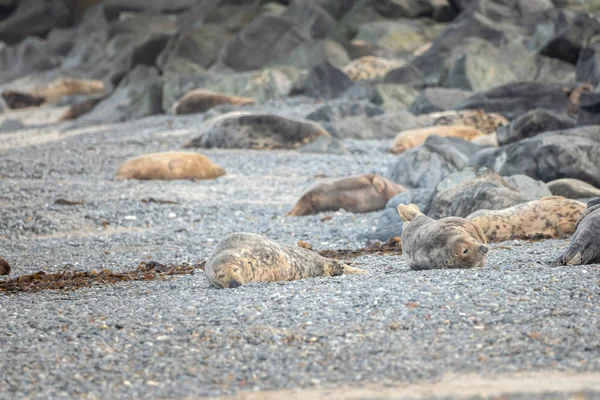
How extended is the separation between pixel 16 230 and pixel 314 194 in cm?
266

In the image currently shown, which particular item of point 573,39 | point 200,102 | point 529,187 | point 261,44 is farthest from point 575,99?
point 261,44

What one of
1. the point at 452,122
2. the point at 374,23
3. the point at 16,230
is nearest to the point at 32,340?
the point at 16,230

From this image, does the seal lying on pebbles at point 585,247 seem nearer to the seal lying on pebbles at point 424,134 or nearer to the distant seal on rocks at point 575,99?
the seal lying on pebbles at point 424,134

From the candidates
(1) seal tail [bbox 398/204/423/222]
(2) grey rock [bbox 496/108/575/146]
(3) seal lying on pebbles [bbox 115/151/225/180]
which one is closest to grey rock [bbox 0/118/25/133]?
(3) seal lying on pebbles [bbox 115/151/225/180]

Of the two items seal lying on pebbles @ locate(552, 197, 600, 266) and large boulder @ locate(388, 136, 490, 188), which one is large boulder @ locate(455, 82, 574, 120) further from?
seal lying on pebbles @ locate(552, 197, 600, 266)

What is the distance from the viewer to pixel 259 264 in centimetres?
497

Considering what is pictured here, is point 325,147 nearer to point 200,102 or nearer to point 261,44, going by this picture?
point 200,102

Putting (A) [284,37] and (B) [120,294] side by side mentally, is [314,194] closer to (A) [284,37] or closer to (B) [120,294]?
(B) [120,294]

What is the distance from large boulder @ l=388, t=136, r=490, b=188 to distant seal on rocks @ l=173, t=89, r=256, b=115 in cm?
858

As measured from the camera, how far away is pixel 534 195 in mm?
7734

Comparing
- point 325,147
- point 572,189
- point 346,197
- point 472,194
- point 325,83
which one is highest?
point 472,194

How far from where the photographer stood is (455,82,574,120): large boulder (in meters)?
15.4

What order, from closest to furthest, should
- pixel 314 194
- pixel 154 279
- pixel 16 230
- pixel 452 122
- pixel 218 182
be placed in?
pixel 154 279 → pixel 16 230 → pixel 314 194 → pixel 218 182 → pixel 452 122

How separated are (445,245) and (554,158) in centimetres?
449
